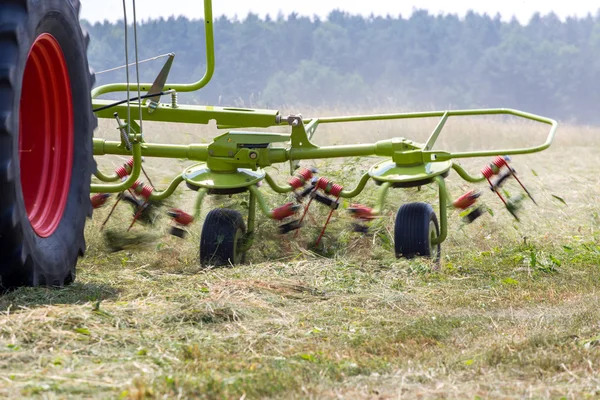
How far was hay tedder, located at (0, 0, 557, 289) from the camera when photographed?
12.2 ft

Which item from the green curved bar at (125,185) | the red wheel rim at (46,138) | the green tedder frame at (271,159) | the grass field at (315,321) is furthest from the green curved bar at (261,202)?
the red wheel rim at (46,138)

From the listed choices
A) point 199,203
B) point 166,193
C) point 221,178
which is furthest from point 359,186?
point 166,193

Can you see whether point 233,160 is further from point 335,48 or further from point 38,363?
point 335,48

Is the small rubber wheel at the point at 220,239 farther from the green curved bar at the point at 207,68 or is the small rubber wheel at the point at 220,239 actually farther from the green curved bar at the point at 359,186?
the green curved bar at the point at 207,68

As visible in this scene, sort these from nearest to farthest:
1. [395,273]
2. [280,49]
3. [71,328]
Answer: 1. [71,328]
2. [395,273]
3. [280,49]

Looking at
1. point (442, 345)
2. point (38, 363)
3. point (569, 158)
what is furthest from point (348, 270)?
point (569, 158)

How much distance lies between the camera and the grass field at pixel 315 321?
9.32 ft

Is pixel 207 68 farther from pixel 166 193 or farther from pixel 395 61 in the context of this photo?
pixel 395 61

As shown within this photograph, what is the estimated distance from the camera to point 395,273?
5219 millimetres

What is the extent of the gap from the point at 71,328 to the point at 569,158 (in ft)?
39.3

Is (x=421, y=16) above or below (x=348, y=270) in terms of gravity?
above

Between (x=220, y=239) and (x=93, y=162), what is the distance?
119cm

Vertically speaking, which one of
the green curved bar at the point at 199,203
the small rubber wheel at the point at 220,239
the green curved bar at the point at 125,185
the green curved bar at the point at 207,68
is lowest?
the small rubber wheel at the point at 220,239

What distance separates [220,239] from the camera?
5676 millimetres
